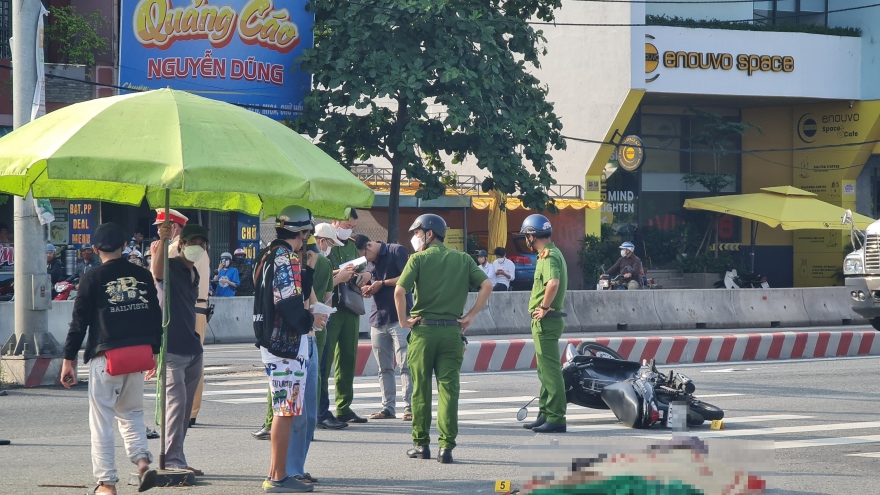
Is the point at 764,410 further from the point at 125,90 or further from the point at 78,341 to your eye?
the point at 125,90

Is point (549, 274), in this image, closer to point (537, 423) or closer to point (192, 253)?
point (537, 423)

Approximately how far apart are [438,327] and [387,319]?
238 cm

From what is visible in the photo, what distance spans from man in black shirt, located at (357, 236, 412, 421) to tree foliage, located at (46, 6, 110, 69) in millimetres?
15808

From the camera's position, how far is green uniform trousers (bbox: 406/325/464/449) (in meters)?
8.33

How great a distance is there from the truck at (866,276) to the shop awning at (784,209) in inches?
507

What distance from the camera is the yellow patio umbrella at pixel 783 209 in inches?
1195

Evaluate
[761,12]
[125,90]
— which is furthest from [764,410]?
[761,12]

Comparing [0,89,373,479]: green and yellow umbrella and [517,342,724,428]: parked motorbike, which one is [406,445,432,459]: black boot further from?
[0,89,373,479]: green and yellow umbrella

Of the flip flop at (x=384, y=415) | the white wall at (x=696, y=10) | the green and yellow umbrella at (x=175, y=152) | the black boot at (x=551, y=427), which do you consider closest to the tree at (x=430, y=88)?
the white wall at (x=696, y=10)

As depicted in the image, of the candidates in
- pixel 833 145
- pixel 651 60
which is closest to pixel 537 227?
pixel 651 60

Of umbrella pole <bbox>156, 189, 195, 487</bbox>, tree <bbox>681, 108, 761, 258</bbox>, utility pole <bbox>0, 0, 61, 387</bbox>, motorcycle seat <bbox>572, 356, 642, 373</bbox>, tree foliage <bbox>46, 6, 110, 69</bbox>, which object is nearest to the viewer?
umbrella pole <bbox>156, 189, 195, 487</bbox>

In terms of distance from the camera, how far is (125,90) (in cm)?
2459

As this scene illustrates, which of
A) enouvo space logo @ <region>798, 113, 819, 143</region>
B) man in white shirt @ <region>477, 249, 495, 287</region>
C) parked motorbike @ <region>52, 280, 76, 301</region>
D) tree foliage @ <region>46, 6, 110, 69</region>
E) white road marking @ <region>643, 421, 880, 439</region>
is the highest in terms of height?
tree foliage @ <region>46, 6, 110, 69</region>

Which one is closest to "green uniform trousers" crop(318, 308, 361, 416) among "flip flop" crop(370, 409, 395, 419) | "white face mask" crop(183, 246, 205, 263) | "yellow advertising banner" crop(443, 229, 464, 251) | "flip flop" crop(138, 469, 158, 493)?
"flip flop" crop(370, 409, 395, 419)
